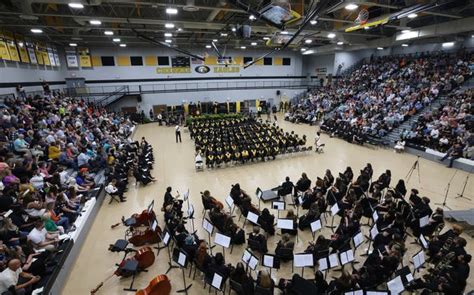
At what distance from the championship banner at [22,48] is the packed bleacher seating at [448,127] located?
25807 mm

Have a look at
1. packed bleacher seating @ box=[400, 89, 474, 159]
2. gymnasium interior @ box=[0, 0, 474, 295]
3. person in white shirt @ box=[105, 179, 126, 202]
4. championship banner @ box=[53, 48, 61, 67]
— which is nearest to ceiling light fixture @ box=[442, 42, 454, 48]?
gymnasium interior @ box=[0, 0, 474, 295]

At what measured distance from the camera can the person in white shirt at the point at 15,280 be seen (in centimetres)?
454

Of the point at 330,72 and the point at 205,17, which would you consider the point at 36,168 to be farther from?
the point at 330,72

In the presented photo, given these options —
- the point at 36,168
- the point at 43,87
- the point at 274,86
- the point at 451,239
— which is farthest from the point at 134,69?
the point at 451,239

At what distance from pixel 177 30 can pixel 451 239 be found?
61.9ft

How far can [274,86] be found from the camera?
33.7 m

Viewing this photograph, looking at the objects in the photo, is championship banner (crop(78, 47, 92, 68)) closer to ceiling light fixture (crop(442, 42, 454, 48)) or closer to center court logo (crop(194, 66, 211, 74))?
center court logo (crop(194, 66, 211, 74))

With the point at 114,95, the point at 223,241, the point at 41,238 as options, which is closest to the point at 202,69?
the point at 114,95

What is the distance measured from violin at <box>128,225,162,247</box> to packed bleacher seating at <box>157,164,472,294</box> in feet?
1.94

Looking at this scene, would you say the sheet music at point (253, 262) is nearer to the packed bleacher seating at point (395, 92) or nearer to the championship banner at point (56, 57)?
the packed bleacher seating at point (395, 92)

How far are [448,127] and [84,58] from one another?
3135 centimetres

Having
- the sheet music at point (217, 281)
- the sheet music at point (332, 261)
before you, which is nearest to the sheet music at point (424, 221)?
the sheet music at point (332, 261)

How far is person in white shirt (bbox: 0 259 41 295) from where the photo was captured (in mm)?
4539

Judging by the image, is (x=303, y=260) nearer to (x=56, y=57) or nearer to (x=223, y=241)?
(x=223, y=241)
